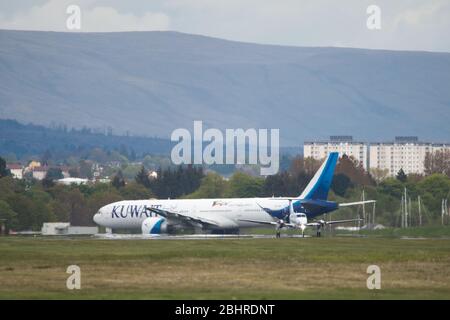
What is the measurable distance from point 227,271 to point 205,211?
5634 cm

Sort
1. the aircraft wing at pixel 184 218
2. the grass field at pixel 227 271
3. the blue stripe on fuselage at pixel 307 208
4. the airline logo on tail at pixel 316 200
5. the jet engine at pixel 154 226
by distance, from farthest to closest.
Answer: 1. the aircraft wing at pixel 184 218
2. the jet engine at pixel 154 226
3. the airline logo on tail at pixel 316 200
4. the blue stripe on fuselage at pixel 307 208
5. the grass field at pixel 227 271

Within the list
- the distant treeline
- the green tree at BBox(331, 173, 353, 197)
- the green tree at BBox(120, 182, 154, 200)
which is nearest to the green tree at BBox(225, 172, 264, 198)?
the distant treeline

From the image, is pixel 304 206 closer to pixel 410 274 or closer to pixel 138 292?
pixel 410 274

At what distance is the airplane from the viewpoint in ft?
322

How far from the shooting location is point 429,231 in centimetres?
9425

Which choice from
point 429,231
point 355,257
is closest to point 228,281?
point 355,257

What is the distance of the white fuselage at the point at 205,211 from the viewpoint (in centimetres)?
10088

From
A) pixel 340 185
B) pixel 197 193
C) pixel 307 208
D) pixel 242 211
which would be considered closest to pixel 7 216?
pixel 242 211

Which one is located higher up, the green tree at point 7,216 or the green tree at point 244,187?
the green tree at point 244,187

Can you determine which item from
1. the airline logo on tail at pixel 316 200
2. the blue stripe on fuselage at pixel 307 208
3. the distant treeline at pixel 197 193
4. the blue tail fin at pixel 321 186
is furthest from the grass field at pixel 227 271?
the distant treeline at pixel 197 193

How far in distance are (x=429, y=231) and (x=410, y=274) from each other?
48.2 m

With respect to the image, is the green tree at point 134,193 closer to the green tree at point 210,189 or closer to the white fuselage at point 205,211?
the green tree at point 210,189

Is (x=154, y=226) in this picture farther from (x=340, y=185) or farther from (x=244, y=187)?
(x=244, y=187)

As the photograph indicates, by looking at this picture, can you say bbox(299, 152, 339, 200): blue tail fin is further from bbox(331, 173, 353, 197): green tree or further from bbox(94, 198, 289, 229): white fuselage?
bbox(331, 173, 353, 197): green tree
